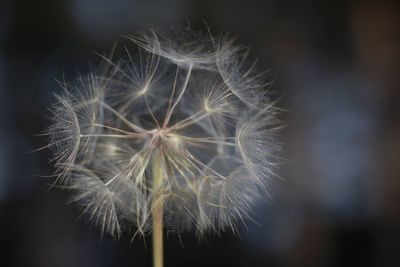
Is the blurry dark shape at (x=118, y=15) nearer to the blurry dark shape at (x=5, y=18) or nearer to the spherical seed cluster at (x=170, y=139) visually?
the blurry dark shape at (x=5, y=18)

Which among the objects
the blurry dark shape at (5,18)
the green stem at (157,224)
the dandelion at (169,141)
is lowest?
the green stem at (157,224)

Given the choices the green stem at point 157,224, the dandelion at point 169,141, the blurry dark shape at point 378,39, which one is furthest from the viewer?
the blurry dark shape at point 378,39

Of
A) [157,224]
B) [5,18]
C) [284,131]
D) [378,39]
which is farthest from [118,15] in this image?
[157,224]

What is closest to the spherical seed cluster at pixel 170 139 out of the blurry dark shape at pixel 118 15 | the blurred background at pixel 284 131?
the blurred background at pixel 284 131

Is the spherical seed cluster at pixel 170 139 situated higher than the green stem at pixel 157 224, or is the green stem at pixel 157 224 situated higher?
the spherical seed cluster at pixel 170 139

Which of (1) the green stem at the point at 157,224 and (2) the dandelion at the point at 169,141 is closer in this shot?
(1) the green stem at the point at 157,224

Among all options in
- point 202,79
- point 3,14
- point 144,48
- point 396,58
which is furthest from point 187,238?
point 396,58

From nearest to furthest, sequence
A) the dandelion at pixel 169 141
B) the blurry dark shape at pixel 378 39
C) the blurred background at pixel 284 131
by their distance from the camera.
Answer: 1. the dandelion at pixel 169 141
2. the blurred background at pixel 284 131
3. the blurry dark shape at pixel 378 39

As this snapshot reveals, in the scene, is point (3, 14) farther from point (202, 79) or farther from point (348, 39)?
point (348, 39)
